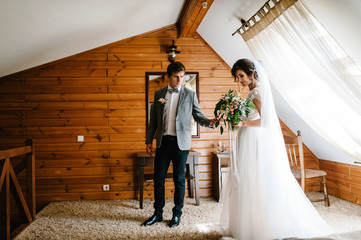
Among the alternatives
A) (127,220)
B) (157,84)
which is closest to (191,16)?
(157,84)

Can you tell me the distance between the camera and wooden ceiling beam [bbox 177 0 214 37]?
2.78 m

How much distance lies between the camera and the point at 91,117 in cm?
366

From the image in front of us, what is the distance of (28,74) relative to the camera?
11.8 ft

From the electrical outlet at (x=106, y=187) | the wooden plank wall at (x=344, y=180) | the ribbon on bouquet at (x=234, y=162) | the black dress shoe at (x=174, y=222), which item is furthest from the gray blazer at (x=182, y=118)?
the wooden plank wall at (x=344, y=180)

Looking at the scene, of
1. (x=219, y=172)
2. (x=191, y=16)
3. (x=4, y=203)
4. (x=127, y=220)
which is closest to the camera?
(x=4, y=203)

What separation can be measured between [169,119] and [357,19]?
1787 mm

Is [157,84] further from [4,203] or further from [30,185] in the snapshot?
[4,203]

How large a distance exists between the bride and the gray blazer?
0.56 m

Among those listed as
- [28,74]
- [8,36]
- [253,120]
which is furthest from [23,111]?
[253,120]

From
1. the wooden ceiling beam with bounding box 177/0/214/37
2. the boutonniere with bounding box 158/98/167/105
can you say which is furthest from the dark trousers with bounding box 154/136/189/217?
the wooden ceiling beam with bounding box 177/0/214/37

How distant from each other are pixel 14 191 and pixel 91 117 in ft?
4.54

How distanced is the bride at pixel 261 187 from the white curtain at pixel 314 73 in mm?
345

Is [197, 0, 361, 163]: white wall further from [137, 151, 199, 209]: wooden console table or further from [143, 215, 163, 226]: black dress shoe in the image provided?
[143, 215, 163, 226]: black dress shoe

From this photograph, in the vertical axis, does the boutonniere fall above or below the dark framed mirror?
below
